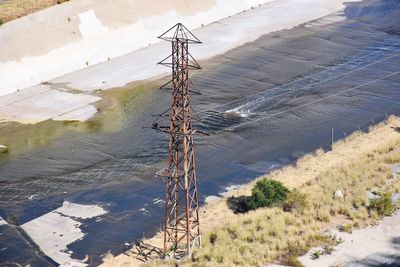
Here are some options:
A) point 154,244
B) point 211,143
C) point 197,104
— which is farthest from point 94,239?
point 197,104

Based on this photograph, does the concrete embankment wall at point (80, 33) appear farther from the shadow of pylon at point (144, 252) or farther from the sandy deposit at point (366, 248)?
the sandy deposit at point (366, 248)

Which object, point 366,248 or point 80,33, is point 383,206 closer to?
point 366,248

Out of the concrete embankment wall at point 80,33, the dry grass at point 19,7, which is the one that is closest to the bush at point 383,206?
the concrete embankment wall at point 80,33

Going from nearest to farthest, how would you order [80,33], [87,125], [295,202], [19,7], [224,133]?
[295,202] → [224,133] → [87,125] → [80,33] → [19,7]

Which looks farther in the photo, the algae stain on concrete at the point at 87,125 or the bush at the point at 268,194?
A: the algae stain on concrete at the point at 87,125

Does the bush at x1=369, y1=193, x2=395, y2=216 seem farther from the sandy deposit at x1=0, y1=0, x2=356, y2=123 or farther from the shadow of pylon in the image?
the sandy deposit at x1=0, y1=0, x2=356, y2=123

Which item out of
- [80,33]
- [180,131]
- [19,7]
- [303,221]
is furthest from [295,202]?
[19,7]
